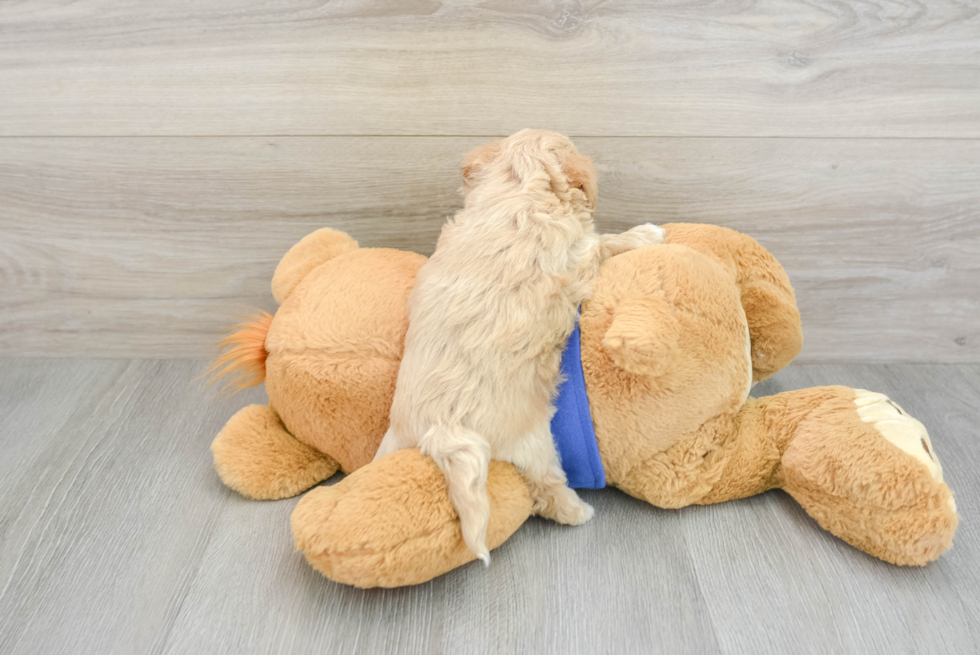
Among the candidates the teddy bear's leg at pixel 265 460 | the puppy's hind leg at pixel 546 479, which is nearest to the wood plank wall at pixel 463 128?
the teddy bear's leg at pixel 265 460

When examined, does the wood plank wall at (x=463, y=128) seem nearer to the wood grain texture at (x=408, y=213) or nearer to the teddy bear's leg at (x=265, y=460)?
the wood grain texture at (x=408, y=213)

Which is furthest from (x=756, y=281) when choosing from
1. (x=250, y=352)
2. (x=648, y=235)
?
(x=250, y=352)

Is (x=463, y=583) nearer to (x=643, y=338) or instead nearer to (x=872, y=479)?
(x=643, y=338)

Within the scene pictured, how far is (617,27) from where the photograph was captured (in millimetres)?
816

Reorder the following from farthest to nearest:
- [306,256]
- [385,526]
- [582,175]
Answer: [306,256]
[582,175]
[385,526]

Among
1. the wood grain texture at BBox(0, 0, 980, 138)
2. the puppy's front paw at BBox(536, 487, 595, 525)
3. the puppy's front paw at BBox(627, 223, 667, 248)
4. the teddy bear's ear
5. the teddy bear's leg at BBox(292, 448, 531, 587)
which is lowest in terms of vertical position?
the puppy's front paw at BBox(536, 487, 595, 525)

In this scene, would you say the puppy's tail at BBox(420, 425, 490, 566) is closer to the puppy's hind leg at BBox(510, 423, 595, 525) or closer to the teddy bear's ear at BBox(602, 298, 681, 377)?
the puppy's hind leg at BBox(510, 423, 595, 525)

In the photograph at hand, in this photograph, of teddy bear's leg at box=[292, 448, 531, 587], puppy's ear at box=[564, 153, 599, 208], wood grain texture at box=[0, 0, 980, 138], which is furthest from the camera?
wood grain texture at box=[0, 0, 980, 138]

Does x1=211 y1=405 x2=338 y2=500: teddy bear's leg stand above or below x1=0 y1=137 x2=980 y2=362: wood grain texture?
below

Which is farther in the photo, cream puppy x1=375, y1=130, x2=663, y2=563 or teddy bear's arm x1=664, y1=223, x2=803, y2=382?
teddy bear's arm x1=664, y1=223, x2=803, y2=382

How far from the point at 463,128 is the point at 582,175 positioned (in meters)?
0.23

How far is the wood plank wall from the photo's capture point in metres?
0.82

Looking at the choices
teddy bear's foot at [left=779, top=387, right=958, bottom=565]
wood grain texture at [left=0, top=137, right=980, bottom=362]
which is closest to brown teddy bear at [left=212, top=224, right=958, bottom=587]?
teddy bear's foot at [left=779, top=387, right=958, bottom=565]

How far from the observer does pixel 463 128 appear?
867 millimetres
